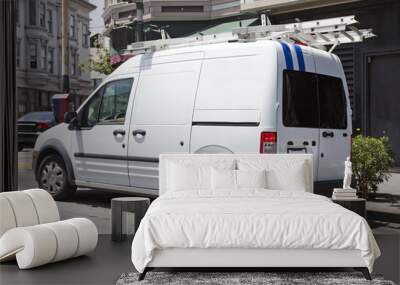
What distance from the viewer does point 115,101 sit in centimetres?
712

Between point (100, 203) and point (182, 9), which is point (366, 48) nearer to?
point (182, 9)

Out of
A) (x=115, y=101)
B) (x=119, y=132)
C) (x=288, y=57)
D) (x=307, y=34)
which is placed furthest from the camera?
(x=115, y=101)

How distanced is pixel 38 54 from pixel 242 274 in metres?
5.67

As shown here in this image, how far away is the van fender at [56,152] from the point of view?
7324mm

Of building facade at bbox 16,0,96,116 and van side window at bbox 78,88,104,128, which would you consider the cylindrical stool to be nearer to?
van side window at bbox 78,88,104,128

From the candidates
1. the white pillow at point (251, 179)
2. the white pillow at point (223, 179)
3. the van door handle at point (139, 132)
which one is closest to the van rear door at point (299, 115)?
the white pillow at point (251, 179)

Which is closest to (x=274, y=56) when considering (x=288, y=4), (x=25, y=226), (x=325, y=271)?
(x=325, y=271)

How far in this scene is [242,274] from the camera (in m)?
4.26

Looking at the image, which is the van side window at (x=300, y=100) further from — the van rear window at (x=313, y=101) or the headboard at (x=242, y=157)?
the headboard at (x=242, y=157)

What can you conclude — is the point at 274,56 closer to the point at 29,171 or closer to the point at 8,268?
the point at 8,268

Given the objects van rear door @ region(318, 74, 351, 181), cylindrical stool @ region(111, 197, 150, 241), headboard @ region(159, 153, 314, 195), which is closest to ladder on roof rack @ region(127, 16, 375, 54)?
van rear door @ region(318, 74, 351, 181)

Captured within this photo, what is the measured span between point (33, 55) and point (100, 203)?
7.66ft

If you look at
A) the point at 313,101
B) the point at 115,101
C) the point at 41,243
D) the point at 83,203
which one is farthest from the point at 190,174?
the point at 83,203

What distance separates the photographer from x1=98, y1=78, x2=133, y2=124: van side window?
7.02 meters
